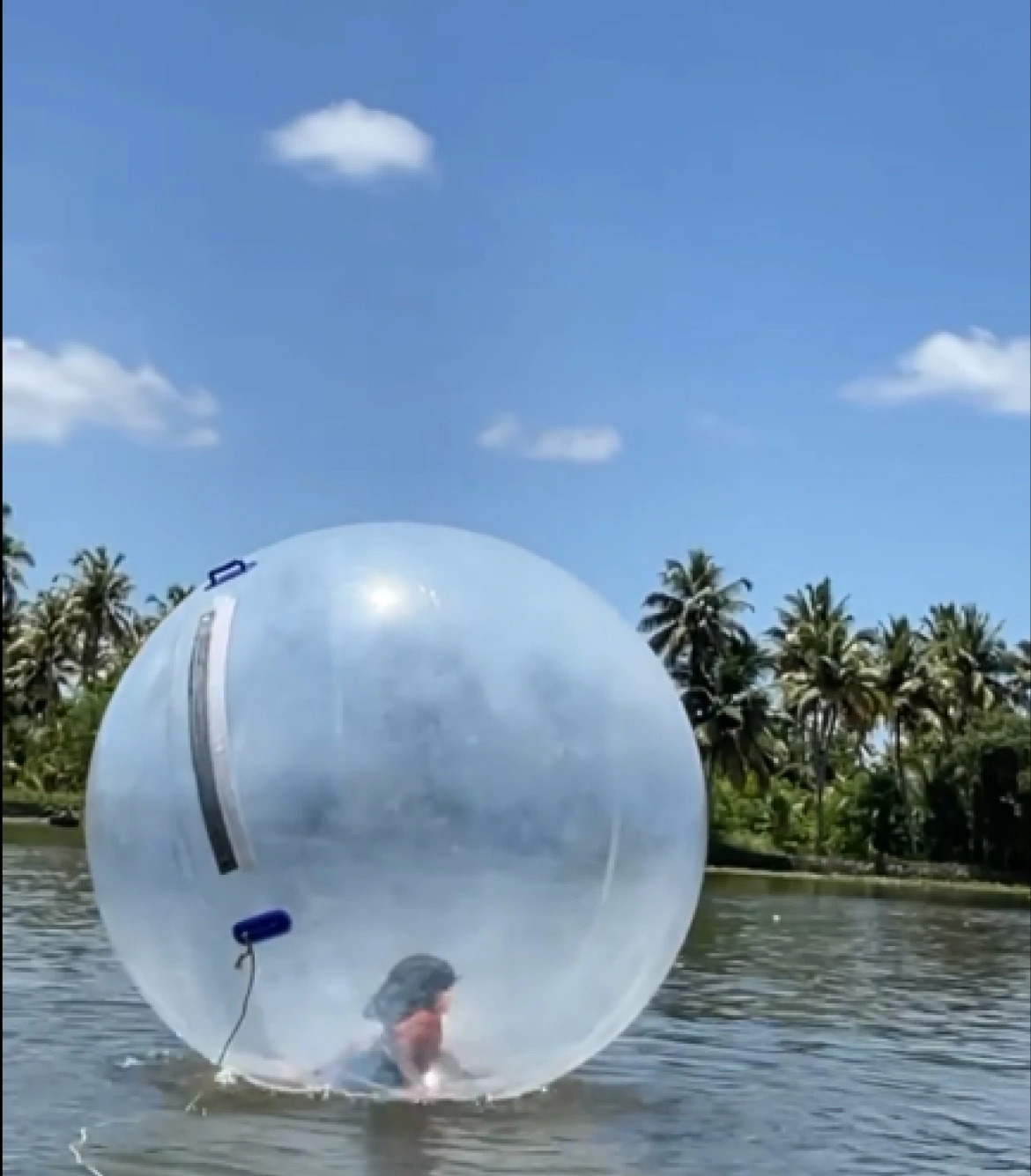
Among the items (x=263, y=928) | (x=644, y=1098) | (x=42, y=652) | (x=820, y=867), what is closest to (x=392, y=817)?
(x=263, y=928)

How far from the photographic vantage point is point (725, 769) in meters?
56.7

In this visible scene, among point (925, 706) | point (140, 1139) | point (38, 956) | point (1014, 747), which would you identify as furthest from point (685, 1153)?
point (925, 706)

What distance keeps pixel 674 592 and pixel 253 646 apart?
161 feet

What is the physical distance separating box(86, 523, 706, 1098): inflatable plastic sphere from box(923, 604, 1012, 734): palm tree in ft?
171

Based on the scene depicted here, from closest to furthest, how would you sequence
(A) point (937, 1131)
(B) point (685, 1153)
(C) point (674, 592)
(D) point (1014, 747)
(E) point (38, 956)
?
1. (B) point (685, 1153)
2. (A) point (937, 1131)
3. (E) point (38, 956)
4. (D) point (1014, 747)
5. (C) point (674, 592)

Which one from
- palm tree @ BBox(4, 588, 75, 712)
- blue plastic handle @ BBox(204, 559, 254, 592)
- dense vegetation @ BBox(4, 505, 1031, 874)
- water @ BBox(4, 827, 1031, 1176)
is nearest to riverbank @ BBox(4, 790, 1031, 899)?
dense vegetation @ BBox(4, 505, 1031, 874)

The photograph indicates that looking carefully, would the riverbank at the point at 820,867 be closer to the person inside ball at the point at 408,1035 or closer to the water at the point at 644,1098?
the water at the point at 644,1098

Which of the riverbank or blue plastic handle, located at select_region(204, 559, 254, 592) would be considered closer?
Answer: blue plastic handle, located at select_region(204, 559, 254, 592)

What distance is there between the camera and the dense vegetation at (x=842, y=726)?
5484 centimetres

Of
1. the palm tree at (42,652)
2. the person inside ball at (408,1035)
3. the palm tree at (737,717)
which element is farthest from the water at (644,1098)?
the palm tree at (42,652)

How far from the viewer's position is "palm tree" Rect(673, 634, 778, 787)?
55938 mm

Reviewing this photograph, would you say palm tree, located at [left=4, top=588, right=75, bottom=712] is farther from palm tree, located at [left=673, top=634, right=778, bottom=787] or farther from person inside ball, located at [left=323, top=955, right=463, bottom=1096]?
person inside ball, located at [left=323, top=955, right=463, bottom=1096]

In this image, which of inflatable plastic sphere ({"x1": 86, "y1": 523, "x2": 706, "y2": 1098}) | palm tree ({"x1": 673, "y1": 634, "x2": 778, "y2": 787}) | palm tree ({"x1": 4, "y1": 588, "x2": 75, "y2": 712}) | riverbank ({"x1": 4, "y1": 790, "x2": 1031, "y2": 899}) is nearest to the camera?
inflatable plastic sphere ({"x1": 86, "y1": 523, "x2": 706, "y2": 1098})

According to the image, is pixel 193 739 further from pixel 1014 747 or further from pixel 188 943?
pixel 1014 747
